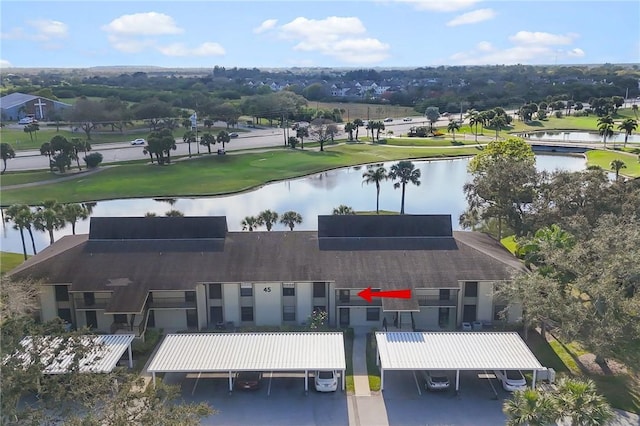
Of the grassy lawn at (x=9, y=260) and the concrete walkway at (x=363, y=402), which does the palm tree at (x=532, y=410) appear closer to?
the concrete walkway at (x=363, y=402)

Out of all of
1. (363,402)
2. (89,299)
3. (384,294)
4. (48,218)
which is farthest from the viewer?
(48,218)

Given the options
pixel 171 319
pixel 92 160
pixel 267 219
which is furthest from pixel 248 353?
pixel 92 160

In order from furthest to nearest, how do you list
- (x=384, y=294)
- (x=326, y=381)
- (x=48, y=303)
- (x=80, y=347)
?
(x=48, y=303), (x=384, y=294), (x=326, y=381), (x=80, y=347)

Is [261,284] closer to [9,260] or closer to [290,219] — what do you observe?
[290,219]

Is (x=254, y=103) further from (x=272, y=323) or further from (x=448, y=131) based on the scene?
(x=272, y=323)

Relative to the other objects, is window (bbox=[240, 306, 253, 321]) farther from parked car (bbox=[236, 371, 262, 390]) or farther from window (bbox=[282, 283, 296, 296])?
parked car (bbox=[236, 371, 262, 390])

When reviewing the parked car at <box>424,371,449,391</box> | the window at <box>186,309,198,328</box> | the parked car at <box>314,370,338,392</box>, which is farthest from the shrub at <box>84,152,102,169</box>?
the parked car at <box>424,371,449,391</box>

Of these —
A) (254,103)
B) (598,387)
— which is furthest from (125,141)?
(598,387)

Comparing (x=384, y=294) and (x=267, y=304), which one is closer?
(x=384, y=294)
